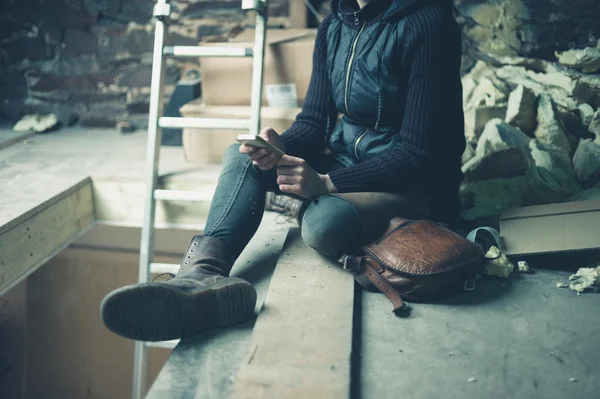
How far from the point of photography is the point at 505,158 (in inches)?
82.5

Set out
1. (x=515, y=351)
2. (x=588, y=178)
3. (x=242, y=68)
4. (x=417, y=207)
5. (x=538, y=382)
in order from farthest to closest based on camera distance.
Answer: (x=242, y=68), (x=588, y=178), (x=417, y=207), (x=515, y=351), (x=538, y=382)

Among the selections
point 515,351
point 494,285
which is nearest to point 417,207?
point 494,285

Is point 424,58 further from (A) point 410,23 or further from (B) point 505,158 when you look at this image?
(B) point 505,158

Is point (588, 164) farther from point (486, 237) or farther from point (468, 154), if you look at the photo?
point (486, 237)

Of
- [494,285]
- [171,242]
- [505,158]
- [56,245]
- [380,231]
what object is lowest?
[171,242]

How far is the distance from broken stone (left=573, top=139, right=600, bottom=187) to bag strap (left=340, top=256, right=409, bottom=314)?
1.03 meters

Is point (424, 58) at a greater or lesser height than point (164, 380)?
greater

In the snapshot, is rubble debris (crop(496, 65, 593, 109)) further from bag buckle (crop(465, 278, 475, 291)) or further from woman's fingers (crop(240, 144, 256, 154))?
woman's fingers (crop(240, 144, 256, 154))

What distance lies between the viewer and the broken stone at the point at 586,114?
2254 mm

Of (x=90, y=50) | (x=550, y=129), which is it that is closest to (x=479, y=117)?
(x=550, y=129)

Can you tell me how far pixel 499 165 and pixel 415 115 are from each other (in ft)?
2.19

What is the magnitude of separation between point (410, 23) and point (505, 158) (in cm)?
74

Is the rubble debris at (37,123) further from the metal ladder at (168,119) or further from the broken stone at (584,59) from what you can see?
the broken stone at (584,59)

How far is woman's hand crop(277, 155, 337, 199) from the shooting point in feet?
5.13
